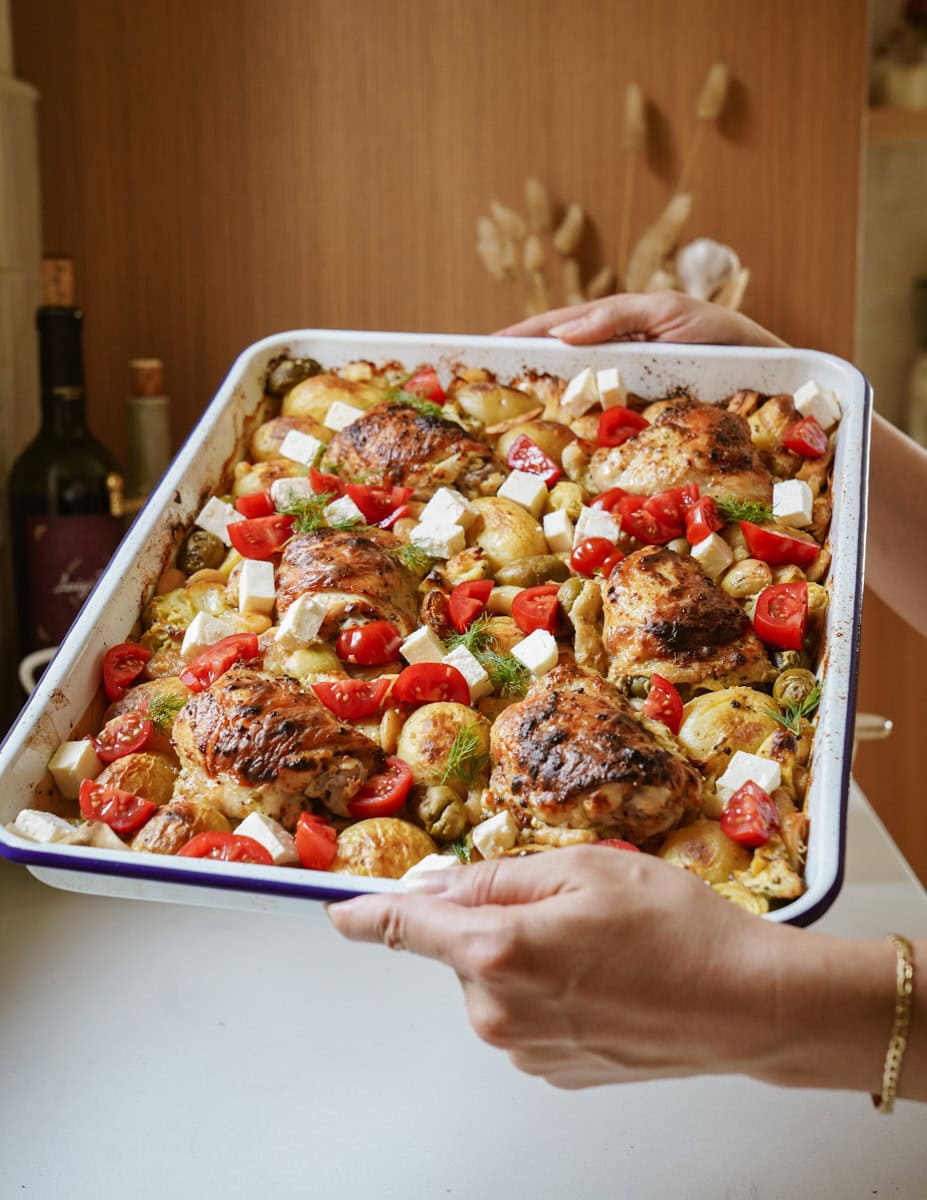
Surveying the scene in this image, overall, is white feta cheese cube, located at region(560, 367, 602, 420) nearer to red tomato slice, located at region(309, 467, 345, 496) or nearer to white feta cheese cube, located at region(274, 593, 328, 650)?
red tomato slice, located at region(309, 467, 345, 496)

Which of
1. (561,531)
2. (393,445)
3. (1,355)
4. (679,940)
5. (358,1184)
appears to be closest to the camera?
(679,940)

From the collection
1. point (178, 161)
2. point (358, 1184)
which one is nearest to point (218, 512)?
point (358, 1184)

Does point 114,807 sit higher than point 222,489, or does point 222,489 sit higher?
point 222,489

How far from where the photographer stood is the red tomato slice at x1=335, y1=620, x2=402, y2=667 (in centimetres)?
145

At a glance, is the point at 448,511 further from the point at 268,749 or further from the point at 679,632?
the point at 268,749

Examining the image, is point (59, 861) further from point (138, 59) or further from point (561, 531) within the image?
point (138, 59)

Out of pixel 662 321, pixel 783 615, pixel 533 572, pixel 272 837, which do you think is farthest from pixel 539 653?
pixel 662 321

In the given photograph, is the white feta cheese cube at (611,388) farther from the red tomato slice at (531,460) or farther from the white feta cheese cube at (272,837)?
the white feta cheese cube at (272,837)

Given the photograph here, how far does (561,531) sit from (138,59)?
232 centimetres

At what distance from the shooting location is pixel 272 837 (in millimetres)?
1196

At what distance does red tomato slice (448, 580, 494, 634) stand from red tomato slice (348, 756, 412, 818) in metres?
0.27

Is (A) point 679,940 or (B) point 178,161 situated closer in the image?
(A) point 679,940

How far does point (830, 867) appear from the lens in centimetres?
112

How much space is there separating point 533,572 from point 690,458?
28cm
